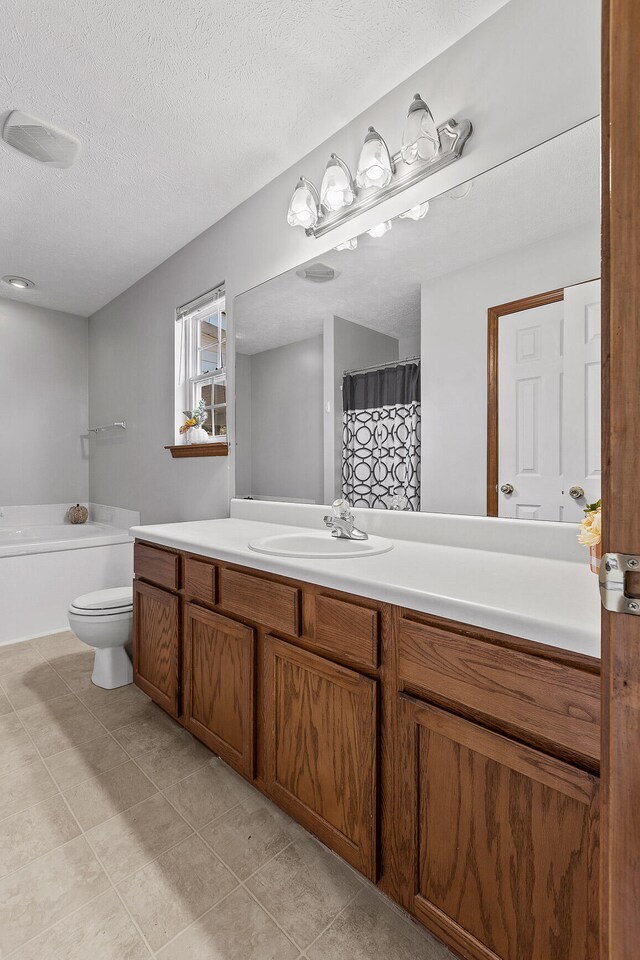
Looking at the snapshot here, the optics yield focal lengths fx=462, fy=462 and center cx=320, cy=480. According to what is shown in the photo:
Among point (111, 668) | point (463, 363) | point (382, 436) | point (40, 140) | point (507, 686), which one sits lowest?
point (111, 668)

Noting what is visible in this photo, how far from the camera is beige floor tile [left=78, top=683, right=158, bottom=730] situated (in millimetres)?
2006

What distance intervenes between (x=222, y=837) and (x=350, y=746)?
1.95 ft

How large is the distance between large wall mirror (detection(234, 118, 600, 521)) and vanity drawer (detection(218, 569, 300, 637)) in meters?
0.61

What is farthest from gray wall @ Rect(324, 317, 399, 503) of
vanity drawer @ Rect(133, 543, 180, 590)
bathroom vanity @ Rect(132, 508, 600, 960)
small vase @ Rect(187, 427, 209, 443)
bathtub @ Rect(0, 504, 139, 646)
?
bathtub @ Rect(0, 504, 139, 646)

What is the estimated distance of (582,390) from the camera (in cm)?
124

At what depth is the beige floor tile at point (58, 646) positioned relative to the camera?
2.72 m

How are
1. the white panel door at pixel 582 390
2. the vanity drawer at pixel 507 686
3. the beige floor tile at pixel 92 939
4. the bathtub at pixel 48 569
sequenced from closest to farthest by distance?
the vanity drawer at pixel 507 686, the beige floor tile at pixel 92 939, the white panel door at pixel 582 390, the bathtub at pixel 48 569

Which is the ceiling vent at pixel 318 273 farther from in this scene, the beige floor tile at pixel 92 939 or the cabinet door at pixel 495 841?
the beige floor tile at pixel 92 939

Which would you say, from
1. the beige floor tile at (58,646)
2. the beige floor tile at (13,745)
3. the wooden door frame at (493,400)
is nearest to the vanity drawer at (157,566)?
the beige floor tile at (13,745)

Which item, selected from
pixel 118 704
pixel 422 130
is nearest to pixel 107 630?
pixel 118 704

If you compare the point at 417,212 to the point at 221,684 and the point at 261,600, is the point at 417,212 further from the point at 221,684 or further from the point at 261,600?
the point at 221,684

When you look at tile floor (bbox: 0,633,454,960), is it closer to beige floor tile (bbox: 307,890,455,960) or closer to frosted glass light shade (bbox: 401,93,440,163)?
beige floor tile (bbox: 307,890,455,960)

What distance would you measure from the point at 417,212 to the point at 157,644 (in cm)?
195

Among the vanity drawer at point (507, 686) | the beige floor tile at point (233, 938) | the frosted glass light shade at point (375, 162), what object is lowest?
the beige floor tile at point (233, 938)
